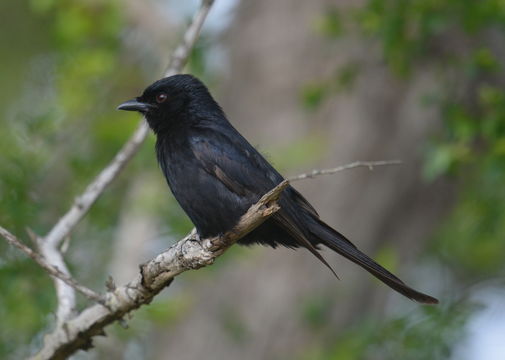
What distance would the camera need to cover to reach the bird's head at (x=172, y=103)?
16.3ft

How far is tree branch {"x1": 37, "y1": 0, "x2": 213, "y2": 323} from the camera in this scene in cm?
414

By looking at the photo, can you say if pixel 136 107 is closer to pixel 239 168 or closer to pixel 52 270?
pixel 239 168

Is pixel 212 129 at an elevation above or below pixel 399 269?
below

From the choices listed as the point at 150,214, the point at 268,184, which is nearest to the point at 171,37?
the point at 150,214

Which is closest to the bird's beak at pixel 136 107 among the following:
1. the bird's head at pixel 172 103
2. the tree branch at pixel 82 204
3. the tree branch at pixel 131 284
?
the bird's head at pixel 172 103

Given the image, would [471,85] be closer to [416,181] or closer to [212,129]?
[416,181]

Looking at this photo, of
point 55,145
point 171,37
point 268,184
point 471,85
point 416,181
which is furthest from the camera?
point 171,37

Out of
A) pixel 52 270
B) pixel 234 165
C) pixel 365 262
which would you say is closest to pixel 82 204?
pixel 52 270

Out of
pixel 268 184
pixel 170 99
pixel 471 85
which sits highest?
pixel 471 85

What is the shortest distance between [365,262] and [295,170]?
3.31m

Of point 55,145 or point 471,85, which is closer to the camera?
point 55,145

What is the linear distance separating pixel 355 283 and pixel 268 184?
3279mm

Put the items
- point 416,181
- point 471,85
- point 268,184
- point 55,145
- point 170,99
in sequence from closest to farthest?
1. point 268,184
2. point 170,99
3. point 55,145
4. point 471,85
5. point 416,181

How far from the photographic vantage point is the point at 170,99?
16.6 feet
